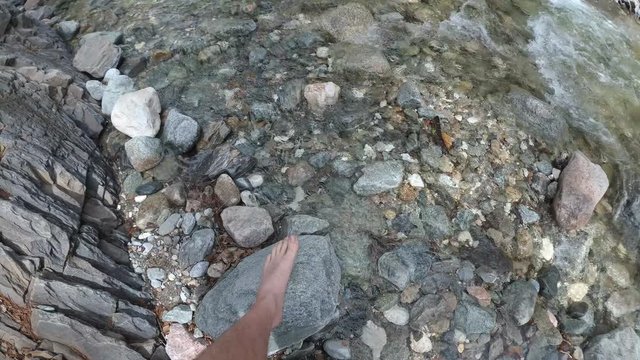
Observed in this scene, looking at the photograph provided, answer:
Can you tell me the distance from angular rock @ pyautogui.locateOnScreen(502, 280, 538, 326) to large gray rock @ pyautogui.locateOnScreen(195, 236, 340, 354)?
1.07m

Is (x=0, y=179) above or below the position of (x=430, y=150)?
above

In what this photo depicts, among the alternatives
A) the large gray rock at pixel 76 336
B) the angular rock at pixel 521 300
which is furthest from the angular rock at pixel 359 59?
the large gray rock at pixel 76 336

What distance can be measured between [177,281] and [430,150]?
1.92 meters

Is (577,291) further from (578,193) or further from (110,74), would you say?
(110,74)

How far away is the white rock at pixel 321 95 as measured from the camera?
3779 mm

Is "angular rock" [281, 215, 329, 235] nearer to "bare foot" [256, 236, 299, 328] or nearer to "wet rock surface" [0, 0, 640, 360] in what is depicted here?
"wet rock surface" [0, 0, 640, 360]

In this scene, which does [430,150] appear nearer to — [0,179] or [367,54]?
[367,54]

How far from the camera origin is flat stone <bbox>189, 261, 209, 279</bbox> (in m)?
2.95

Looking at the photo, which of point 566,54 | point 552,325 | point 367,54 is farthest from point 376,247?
point 566,54

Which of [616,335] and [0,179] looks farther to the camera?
[616,335]

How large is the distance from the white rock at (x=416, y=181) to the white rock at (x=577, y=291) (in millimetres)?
1144

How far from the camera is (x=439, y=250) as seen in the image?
10.3 ft

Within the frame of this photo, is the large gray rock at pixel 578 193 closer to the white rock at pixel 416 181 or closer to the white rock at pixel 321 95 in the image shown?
the white rock at pixel 416 181

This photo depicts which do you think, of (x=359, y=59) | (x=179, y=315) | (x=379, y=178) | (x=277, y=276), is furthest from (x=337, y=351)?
(x=359, y=59)
